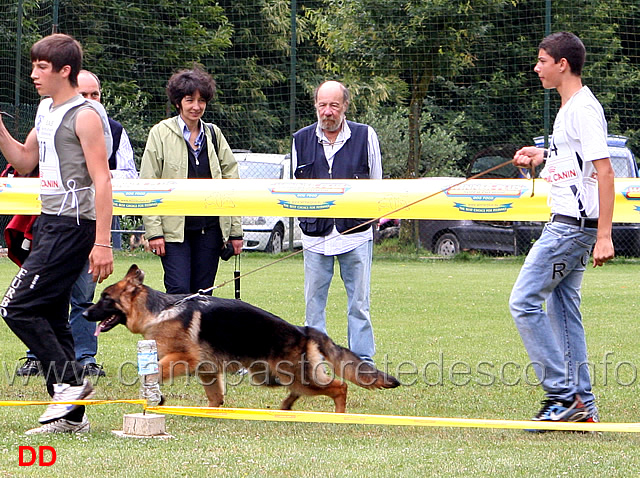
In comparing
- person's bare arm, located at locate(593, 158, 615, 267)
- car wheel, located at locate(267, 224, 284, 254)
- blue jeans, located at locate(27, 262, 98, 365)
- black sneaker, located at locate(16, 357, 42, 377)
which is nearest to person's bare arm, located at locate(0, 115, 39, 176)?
blue jeans, located at locate(27, 262, 98, 365)

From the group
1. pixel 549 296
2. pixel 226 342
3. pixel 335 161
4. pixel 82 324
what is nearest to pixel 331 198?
pixel 335 161

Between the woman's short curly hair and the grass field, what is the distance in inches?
71.0

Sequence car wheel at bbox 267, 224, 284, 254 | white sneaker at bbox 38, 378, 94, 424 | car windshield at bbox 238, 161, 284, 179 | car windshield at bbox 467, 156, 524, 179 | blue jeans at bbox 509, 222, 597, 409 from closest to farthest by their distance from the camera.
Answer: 1. white sneaker at bbox 38, 378, 94, 424
2. blue jeans at bbox 509, 222, 597, 409
3. car windshield at bbox 467, 156, 524, 179
4. car windshield at bbox 238, 161, 284, 179
5. car wheel at bbox 267, 224, 284, 254

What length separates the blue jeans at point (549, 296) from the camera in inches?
A: 187

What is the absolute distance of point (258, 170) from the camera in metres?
17.0

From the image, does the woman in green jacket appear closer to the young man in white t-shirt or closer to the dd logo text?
the dd logo text

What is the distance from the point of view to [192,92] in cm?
577

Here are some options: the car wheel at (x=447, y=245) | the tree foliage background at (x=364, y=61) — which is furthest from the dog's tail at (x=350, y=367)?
the car wheel at (x=447, y=245)

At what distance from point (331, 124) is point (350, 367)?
1613 mm

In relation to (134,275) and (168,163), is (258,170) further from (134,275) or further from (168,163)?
(134,275)

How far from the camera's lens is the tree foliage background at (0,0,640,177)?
1562 centimetres

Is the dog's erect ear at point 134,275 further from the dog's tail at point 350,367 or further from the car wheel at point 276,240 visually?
the car wheel at point 276,240

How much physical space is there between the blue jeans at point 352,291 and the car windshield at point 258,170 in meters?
10.8

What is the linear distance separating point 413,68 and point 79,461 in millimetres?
13136
